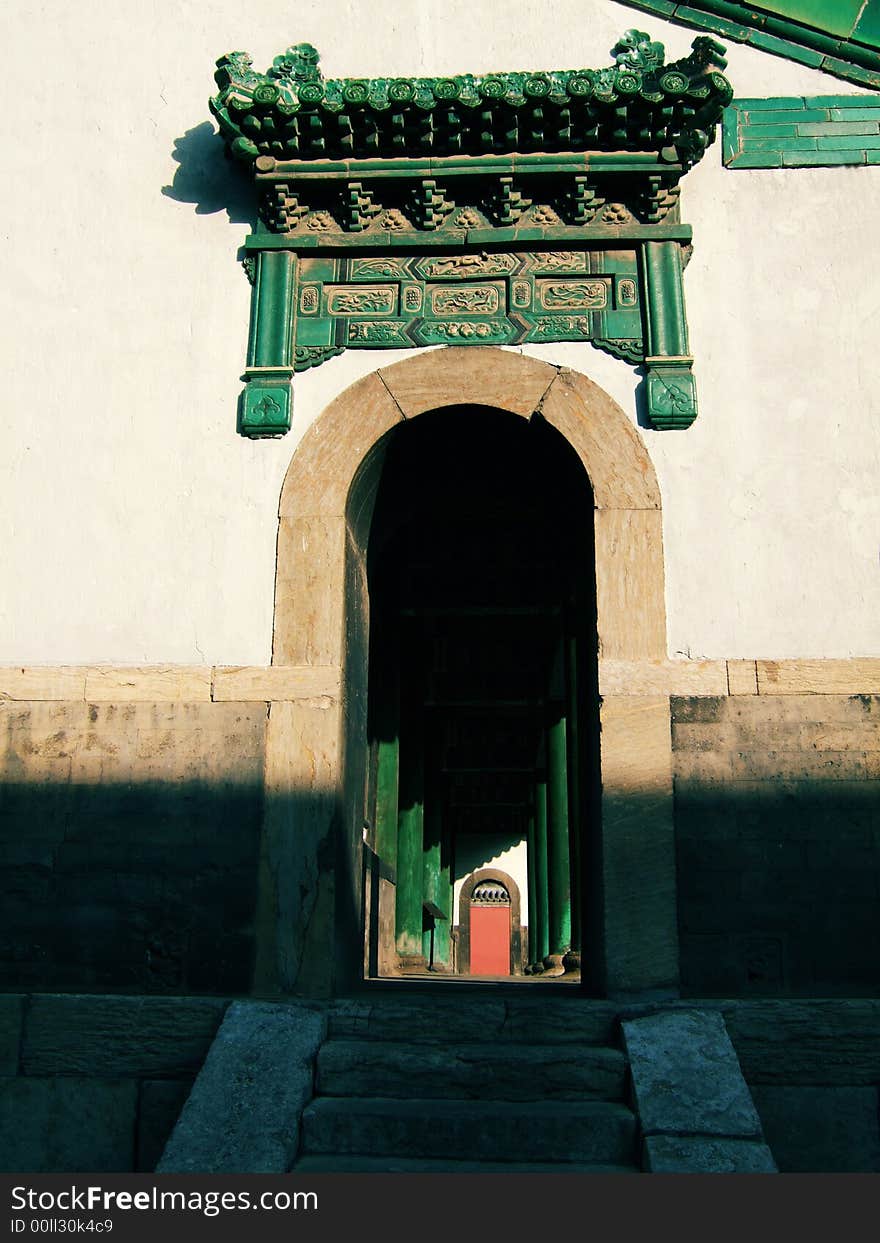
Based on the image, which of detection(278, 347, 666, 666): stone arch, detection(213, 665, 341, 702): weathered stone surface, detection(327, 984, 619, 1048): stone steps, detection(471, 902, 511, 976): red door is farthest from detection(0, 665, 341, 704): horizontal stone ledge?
detection(471, 902, 511, 976): red door

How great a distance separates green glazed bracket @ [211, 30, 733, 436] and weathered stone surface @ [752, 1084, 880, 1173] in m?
3.54

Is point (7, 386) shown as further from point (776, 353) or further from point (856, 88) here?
point (856, 88)

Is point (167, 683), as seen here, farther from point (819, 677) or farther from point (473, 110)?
point (473, 110)

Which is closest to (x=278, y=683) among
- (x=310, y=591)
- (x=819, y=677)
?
(x=310, y=591)

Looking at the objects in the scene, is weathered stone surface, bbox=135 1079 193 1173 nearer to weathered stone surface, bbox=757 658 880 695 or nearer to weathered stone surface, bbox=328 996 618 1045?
weathered stone surface, bbox=328 996 618 1045

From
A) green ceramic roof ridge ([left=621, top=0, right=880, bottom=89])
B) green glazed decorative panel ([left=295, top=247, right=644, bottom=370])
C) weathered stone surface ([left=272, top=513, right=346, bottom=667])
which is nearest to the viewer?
weathered stone surface ([left=272, top=513, right=346, bottom=667])

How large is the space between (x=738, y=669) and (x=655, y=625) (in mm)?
488

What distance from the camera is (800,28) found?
25.1ft

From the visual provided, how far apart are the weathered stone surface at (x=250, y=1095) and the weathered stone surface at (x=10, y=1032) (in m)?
1.09

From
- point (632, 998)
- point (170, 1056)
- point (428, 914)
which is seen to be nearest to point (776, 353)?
point (632, 998)

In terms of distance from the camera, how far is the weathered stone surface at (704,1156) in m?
4.46

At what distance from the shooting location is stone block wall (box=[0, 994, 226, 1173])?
5727 mm

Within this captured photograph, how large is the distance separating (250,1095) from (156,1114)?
92 centimetres

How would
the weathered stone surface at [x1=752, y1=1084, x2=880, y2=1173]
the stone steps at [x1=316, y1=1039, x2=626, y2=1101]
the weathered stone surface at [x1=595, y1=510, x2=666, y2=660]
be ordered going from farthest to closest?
the weathered stone surface at [x1=595, y1=510, x2=666, y2=660]
the weathered stone surface at [x1=752, y1=1084, x2=880, y2=1173]
the stone steps at [x1=316, y1=1039, x2=626, y2=1101]
